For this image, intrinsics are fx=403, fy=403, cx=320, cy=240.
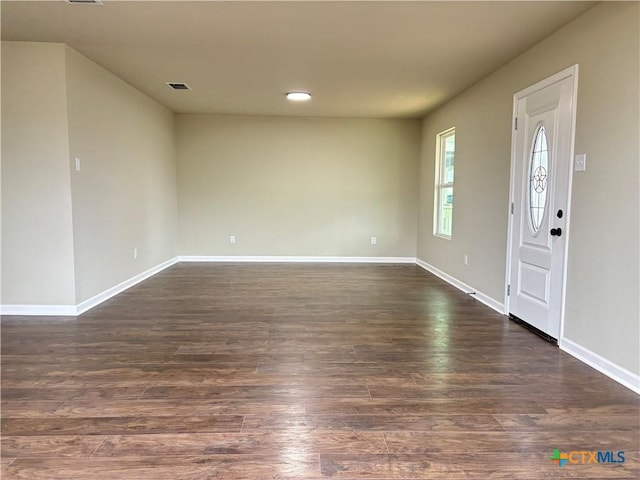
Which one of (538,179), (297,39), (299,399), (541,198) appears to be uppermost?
(297,39)

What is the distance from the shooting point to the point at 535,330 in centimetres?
331

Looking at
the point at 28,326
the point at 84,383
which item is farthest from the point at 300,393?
the point at 28,326

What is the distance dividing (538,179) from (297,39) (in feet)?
7.47

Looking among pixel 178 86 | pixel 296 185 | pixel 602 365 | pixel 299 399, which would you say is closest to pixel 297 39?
pixel 178 86

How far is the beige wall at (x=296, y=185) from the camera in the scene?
666 cm

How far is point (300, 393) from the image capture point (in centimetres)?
227

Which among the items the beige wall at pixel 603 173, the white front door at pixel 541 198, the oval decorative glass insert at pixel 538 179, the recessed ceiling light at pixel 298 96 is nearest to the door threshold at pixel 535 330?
the white front door at pixel 541 198

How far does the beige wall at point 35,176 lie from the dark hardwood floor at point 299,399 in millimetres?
420

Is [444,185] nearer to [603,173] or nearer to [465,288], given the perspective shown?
[465,288]

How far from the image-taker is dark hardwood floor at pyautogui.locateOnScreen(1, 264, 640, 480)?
1.67m

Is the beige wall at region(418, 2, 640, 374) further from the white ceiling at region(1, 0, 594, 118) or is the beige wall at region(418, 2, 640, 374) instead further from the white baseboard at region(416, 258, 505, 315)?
the white baseboard at region(416, 258, 505, 315)

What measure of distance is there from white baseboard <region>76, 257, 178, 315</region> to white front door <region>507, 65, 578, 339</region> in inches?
158

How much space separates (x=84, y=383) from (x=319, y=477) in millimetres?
1588

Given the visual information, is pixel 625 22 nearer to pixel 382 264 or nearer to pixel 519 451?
pixel 519 451
